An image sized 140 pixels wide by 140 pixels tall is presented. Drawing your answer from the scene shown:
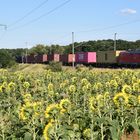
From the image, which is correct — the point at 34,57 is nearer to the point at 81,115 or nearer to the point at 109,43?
the point at 109,43

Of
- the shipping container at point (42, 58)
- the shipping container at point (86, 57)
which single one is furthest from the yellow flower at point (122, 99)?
the shipping container at point (42, 58)

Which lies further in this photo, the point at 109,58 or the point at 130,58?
the point at 109,58

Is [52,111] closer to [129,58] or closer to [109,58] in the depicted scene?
[129,58]

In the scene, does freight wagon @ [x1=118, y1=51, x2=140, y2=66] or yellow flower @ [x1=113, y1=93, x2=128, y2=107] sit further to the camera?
freight wagon @ [x1=118, y1=51, x2=140, y2=66]

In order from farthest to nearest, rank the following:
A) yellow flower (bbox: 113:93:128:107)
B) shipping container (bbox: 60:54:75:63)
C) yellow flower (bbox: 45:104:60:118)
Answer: shipping container (bbox: 60:54:75:63) → yellow flower (bbox: 113:93:128:107) → yellow flower (bbox: 45:104:60:118)

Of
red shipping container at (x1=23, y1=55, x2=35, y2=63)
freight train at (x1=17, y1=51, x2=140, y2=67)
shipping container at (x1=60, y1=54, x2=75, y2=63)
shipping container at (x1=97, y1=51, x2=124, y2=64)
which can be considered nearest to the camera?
freight train at (x1=17, y1=51, x2=140, y2=67)

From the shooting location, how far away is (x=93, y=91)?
46.0 ft

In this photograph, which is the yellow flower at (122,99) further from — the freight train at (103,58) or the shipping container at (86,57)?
the shipping container at (86,57)

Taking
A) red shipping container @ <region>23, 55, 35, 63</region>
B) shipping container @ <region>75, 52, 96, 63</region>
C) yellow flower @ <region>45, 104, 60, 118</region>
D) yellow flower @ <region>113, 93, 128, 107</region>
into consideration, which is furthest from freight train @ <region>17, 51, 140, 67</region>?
yellow flower @ <region>45, 104, 60, 118</region>

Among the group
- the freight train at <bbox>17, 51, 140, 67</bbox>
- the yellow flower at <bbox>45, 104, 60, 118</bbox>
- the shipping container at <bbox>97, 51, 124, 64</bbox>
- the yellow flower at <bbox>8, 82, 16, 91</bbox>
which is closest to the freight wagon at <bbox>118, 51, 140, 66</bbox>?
the freight train at <bbox>17, 51, 140, 67</bbox>

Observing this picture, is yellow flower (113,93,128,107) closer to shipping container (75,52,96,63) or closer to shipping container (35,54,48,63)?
shipping container (75,52,96,63)

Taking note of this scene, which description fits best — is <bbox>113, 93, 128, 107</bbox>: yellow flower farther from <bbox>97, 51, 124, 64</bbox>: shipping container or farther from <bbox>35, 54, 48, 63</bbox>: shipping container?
<bbox>35, 54, 48, 63</bbox>: shipping container

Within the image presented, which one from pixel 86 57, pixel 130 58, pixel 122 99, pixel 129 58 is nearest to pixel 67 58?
pixel 86 57

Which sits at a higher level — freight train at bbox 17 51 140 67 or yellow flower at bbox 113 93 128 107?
yellow flower at bbox 113 93 128 107
